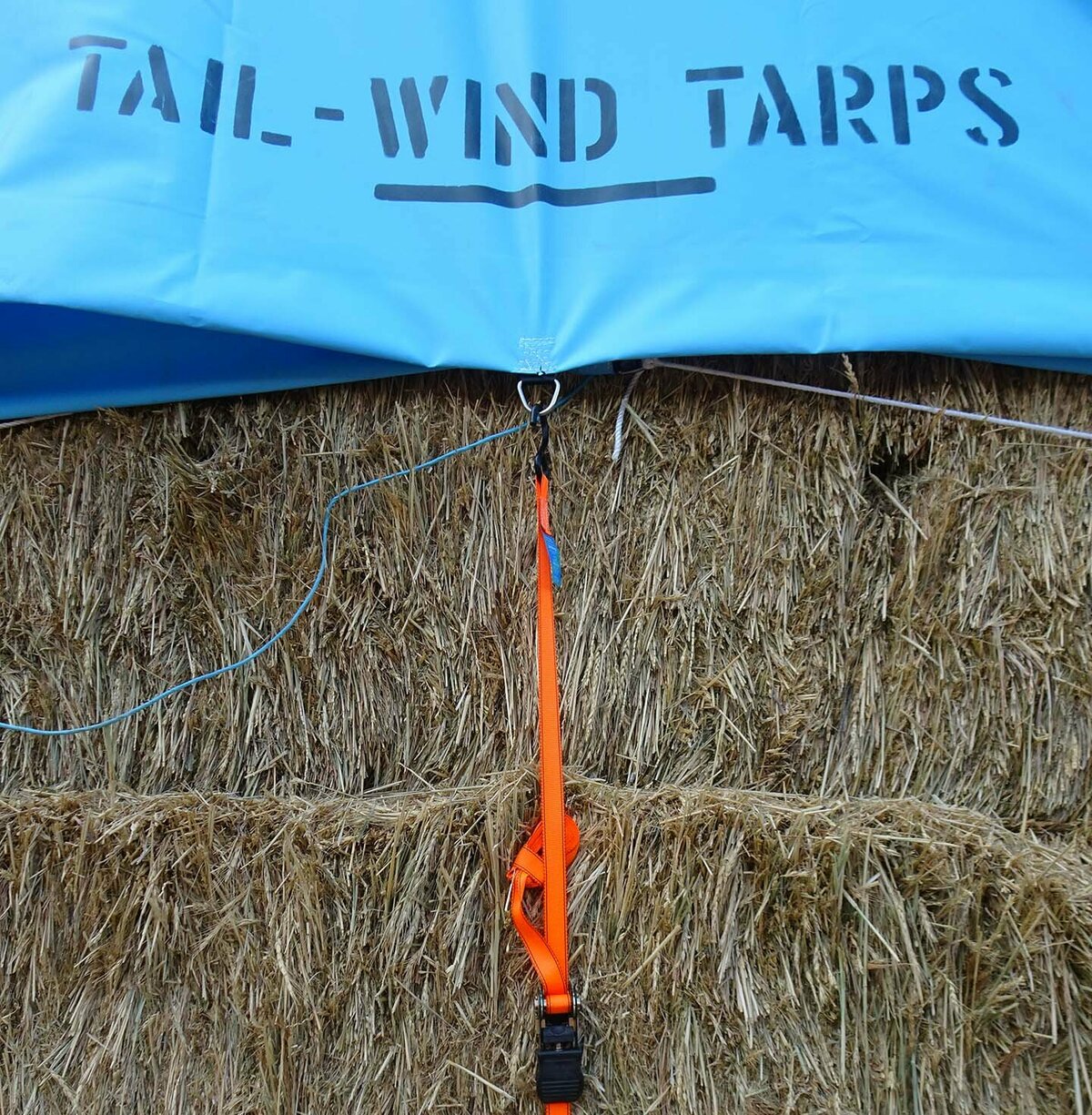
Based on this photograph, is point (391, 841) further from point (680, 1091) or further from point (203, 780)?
point (680, 1091)

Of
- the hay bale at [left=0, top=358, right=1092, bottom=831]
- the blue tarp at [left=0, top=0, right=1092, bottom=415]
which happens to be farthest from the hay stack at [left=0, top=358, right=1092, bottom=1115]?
the blue tarp at [left=0, top=0, right=1092, bottom=415]

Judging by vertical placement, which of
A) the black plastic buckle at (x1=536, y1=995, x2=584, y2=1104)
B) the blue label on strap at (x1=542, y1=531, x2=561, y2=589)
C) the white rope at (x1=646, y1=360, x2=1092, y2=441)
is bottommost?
the black plastic buckle at (x1=536, y1=995, x2=584, y2=1104)

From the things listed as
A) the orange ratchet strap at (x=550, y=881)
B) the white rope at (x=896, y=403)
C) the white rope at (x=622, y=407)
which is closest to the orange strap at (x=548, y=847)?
the orange ratchet strap at (x=550, y=881)

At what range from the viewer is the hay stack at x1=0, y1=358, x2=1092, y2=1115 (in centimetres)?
110

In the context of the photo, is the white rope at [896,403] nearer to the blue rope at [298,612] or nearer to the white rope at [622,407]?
the white rope at [622,407]

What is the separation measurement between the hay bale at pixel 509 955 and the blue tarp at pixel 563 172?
64 cm

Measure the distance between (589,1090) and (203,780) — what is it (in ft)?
2.25

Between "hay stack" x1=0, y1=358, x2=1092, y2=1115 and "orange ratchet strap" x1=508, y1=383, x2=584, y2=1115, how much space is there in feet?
0.14

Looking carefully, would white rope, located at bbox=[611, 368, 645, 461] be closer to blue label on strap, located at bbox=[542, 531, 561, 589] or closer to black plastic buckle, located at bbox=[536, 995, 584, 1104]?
blue label on strap, located at bbox=[542, 531, 561, 589]

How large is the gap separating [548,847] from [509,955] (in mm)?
182

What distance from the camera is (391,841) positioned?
112 cm

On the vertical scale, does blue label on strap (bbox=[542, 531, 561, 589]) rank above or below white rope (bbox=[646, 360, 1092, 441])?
below

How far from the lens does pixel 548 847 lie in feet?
3.52

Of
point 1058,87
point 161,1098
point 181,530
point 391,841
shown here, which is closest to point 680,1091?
point 391,841
